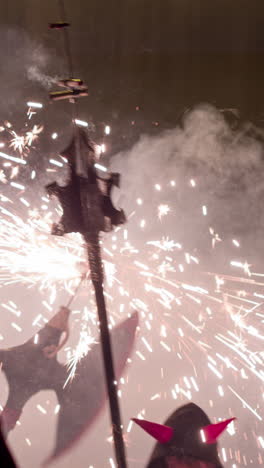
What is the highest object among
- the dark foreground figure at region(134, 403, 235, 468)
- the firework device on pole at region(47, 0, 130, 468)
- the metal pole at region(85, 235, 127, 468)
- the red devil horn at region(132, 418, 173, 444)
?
the firework device on pole at region(47, 0, 130, 468)

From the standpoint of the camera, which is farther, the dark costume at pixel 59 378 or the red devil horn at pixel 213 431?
the dark costume at pixel 59 378

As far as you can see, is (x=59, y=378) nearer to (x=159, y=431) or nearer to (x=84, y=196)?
(x=159, y=431)

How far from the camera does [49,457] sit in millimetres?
7406

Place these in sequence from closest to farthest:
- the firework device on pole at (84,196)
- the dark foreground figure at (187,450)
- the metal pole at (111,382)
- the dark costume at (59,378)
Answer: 1. the metal pole at (111,382)
2. the firework device on pole at (84,196)
3. the dark foreground figure at (187,450)
4. the dark costume at (59,378)

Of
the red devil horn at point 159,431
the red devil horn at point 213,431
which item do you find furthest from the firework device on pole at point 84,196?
the red devil horn at point 213,431

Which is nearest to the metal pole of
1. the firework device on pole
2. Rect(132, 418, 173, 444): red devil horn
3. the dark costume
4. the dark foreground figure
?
the firework device on pole

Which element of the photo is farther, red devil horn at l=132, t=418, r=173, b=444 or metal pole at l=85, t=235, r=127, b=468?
red devil horn at l=132, t=418, r=173, b=444

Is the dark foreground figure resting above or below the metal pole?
A: below

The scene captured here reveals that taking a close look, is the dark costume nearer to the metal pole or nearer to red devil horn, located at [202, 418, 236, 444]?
red devil horn, located at [202, 418, 236, 444]

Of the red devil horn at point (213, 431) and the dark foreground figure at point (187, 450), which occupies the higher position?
the red devil horn at point (213, 431)

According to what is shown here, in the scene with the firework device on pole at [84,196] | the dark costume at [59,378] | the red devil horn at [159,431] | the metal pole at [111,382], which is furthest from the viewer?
the dark costume at [59,378]

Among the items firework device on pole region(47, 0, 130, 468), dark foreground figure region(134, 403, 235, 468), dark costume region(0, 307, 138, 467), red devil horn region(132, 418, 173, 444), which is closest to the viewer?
firework device on pole region(47, 0, 130, 468)

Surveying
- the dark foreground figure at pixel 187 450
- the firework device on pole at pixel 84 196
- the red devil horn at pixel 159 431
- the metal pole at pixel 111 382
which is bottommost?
the dark foreground figure at pixel 187 450

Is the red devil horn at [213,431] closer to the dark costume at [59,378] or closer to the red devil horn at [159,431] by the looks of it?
the red devil horn at [159,431]
